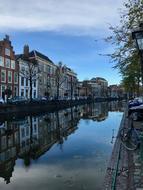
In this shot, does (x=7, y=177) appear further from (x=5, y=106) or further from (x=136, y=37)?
(x=5, y=106)

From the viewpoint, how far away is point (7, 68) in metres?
81.2

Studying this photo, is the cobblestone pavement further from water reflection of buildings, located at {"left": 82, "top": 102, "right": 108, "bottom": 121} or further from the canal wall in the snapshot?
water reflection of buildings, located at {"left": 82, "top": 102, "right": 108, "bottom": 121}

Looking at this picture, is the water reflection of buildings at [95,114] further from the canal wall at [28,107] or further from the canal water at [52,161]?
the canal water at [52,161]

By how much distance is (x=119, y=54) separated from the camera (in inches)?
1020

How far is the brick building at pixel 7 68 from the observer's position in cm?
7881

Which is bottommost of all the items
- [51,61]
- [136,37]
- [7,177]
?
[7,177]

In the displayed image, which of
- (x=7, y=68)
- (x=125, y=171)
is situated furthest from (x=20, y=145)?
(x=7, y=68)

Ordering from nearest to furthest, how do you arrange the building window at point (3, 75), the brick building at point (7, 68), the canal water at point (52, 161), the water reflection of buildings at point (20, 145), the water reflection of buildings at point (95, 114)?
the canal water at point (52, 161), the water reflection of buildings at point (20, 145), the water reflection of buildings at point (95, 114), the building window at point (3, 75), the brick building at point (7, 68)

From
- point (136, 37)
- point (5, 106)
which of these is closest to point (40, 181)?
point (136, 37)

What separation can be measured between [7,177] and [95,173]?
410 cm

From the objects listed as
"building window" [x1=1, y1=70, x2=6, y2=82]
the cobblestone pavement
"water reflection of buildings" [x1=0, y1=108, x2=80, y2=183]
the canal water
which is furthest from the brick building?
the cobblestone pavement

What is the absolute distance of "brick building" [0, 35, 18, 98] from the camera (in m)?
78.8

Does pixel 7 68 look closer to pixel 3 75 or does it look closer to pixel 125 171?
pixel 3 75

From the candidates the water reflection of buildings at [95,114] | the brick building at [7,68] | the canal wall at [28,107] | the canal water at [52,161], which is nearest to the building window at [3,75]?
the brick building at [7,68]
